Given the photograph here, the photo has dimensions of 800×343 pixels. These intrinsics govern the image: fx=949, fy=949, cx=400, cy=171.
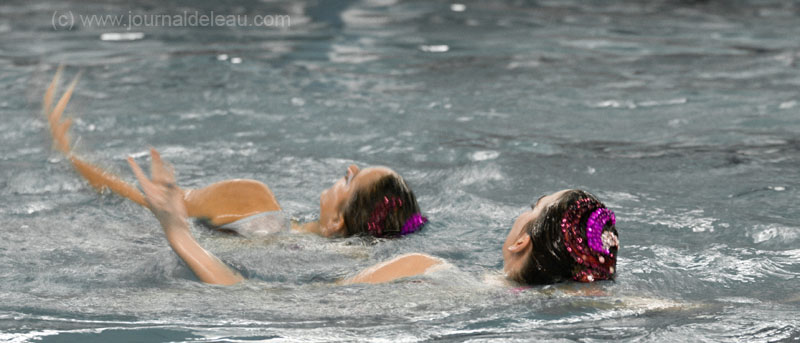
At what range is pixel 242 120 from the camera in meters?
7.00

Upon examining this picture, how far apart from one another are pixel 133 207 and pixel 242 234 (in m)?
0.82

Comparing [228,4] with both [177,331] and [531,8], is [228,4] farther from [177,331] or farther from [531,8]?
[177,331]

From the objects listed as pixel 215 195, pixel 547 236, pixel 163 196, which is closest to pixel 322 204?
pixel 215 195

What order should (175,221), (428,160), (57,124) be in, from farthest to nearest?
(428,160), (57,124), (175,221)

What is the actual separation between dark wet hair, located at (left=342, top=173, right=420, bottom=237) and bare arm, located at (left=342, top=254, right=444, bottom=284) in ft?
2.32

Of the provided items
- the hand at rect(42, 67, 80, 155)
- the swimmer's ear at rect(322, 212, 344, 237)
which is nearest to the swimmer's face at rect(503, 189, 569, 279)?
the swimmer's ear at rect(322, 212, 344, 237)

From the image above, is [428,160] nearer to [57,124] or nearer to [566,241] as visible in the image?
[57,124]

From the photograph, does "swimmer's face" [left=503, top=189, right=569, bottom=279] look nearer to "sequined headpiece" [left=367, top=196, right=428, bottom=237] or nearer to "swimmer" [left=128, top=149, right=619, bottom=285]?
"swimmer" [left=128, top=149, right=619, bottom=285]

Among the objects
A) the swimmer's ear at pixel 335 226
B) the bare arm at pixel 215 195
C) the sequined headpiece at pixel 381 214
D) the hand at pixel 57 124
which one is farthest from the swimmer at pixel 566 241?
the hand at pixel 57 124

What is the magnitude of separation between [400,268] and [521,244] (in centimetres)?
46

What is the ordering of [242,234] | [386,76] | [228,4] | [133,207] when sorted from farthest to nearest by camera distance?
1. [228,4]
2. [386,76]
3. [133,207]
4. [242,234]

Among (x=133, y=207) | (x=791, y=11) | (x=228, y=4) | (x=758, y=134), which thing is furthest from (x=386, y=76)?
(x=791, y=11)

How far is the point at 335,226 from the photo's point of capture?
432 centimetres

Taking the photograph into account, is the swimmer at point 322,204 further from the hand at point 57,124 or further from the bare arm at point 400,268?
the bare arm at point 400,268
